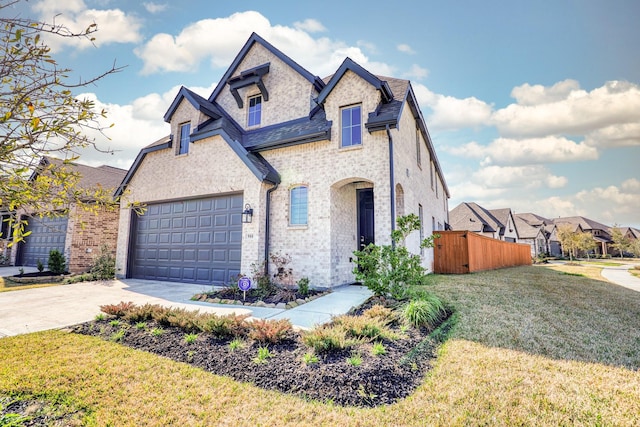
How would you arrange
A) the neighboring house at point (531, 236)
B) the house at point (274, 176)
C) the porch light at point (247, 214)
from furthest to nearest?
the neighboring house at point (531, 236)
the porch light at point (247, 214)
the house at point (274, 176)

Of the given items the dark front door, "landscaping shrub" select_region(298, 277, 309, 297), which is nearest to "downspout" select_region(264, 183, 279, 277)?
"landscaping shrub" select_region(298, 277, 309, 297)

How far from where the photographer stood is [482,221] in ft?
94.6

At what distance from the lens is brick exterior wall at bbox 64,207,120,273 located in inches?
523

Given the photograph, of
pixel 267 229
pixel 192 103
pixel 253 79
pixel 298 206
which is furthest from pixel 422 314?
pixel 192 103

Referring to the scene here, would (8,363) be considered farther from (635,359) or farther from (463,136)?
(463,136)

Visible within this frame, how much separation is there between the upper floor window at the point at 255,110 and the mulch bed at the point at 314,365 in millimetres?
9467

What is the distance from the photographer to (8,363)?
3695mm

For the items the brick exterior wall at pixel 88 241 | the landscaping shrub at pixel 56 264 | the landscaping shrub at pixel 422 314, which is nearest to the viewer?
the landscaping shrub at pixel 422 314

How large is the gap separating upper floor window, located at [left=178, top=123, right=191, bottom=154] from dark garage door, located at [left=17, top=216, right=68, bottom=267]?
27.5ft

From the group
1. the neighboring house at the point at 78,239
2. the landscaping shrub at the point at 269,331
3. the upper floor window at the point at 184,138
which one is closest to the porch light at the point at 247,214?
the upper floor window at the point at 184,138

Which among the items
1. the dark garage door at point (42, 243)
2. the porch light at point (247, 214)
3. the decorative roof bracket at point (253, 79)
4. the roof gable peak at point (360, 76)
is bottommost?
the dark garage door at point (42, 243)

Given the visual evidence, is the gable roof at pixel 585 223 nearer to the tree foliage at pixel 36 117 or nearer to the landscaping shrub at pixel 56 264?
the tree foliage at pixel 36 117

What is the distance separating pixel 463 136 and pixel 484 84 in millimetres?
2427

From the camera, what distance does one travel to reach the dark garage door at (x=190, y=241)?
33.3 feet
